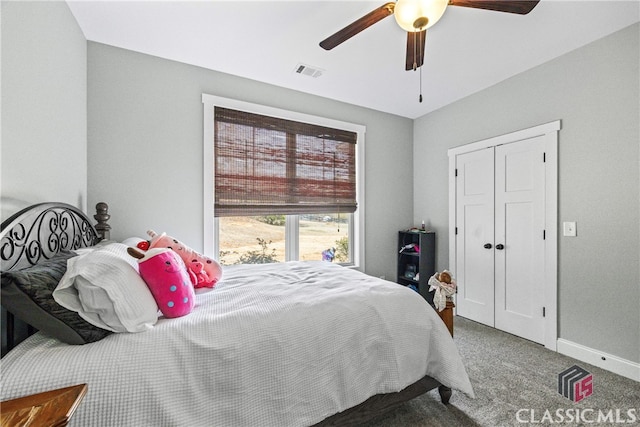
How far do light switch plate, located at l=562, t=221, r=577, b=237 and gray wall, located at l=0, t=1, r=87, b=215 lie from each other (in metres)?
3.70

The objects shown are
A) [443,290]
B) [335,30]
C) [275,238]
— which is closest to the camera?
[443,290]

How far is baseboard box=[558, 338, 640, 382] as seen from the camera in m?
2.11

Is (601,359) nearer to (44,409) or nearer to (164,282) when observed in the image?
(164,282)

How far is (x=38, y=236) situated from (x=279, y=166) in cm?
207

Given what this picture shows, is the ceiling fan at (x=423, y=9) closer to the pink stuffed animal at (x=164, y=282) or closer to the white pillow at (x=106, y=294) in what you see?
the pink stuffed animal at (x=164, y=282)

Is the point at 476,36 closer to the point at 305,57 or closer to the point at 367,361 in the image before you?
the point at 305,57

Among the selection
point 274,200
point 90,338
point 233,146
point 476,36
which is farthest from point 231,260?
point 476,36

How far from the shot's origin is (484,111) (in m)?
3.17

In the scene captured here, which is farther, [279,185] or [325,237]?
[325,237]

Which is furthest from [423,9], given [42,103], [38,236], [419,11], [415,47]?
[38,236]

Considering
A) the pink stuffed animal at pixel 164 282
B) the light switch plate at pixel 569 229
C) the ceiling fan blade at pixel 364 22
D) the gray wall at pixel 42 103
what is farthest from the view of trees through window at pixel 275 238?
the light switch plate at pixel 569 229

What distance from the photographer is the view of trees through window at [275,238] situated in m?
3.01

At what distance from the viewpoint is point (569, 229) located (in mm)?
2486

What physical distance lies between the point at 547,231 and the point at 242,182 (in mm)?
2922
